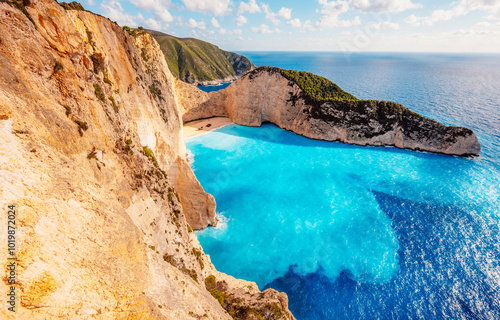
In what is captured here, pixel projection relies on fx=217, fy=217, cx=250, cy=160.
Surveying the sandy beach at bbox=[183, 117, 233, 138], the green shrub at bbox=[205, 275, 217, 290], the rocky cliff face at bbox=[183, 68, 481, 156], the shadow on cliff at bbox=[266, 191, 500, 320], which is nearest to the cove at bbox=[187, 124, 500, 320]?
the shadow on cliff at bbox=[266, 191, 500, 320]

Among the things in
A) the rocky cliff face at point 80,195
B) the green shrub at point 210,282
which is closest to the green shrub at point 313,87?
the rocky cliff face at point 80,195

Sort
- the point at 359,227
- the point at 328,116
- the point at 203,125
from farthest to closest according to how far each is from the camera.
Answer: the point at 203,125, the point at 328,116, the point at 359,227

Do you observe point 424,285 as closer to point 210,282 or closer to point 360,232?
point 360,232

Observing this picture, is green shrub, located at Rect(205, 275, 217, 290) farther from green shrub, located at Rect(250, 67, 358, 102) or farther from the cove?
green shrub, located at Rect(250, 67, 358, 102)

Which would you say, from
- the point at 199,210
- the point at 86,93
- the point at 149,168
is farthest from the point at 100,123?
the point at 199,210

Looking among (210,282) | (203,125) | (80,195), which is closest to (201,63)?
(203,125)
